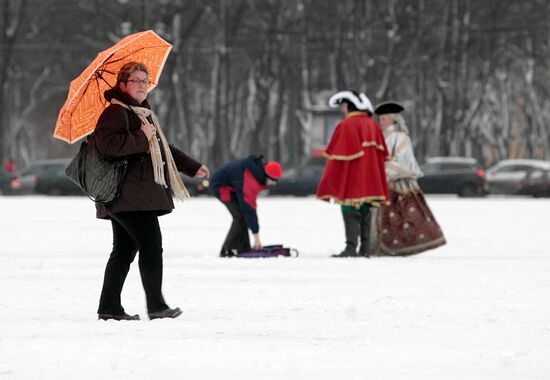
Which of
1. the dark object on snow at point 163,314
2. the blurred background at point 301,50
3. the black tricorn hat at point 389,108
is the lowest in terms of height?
the blurred background at point 301,50

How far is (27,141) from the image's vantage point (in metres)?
70.2

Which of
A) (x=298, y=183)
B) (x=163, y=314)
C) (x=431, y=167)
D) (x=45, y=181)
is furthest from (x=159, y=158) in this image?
(x=45, y=181)

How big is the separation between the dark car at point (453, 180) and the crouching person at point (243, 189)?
81.4ft

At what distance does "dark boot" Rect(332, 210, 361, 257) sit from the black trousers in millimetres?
5574

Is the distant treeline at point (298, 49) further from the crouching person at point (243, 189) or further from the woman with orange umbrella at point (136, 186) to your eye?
the woman with orange umbrella at point (136, 186)

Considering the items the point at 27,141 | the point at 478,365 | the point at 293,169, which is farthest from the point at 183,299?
the point at 27,141

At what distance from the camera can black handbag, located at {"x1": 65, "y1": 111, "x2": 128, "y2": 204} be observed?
7840mm

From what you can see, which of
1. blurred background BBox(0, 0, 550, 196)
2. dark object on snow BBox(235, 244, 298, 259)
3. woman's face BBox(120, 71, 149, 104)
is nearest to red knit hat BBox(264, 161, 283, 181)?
dark object on snow BBox(235, 244, 298, 259)

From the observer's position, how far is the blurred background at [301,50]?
46.2 metres

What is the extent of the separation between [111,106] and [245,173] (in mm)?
5717

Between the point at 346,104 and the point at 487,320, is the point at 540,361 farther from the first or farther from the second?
the point at 346,104

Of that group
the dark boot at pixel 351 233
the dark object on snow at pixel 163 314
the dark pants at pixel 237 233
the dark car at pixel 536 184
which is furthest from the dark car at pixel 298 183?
the dark object on snow at pixel 163 314

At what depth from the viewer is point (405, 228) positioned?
1402 cm

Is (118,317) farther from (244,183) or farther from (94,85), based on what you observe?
(244,183)
